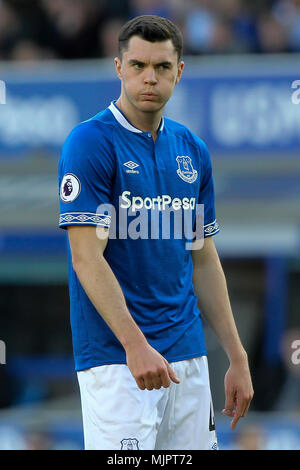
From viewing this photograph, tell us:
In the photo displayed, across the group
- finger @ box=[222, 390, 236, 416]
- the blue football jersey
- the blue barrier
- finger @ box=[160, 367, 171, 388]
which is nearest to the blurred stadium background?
the blue barrier

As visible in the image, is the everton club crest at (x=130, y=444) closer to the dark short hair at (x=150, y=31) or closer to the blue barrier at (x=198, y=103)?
the dark short hair at (x=150, y=31)

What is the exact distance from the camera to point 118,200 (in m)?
3.45

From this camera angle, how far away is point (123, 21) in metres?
11.1

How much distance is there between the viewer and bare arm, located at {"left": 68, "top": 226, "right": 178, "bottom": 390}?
3.18m

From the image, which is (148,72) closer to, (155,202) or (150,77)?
(150,77)

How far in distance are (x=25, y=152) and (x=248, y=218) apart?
2510 mm

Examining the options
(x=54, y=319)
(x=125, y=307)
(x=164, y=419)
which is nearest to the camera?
(x=125, y=307)

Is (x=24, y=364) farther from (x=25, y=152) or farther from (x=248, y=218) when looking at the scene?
(x=248, y=218)

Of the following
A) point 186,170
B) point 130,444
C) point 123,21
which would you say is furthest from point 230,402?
point 123,21

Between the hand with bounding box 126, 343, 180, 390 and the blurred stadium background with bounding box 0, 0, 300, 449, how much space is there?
5642 millimetres

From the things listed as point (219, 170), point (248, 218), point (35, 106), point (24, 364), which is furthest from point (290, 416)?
point (35, 106)

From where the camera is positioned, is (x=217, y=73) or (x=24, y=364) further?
(x=24, y=364)

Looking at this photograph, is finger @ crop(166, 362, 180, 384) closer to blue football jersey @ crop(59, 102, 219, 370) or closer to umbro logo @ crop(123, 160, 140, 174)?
blue football jersey @ crop(59, 102, 219, 370)

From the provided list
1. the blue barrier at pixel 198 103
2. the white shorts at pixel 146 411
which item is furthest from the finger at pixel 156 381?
the blue barrier at pixel 198 103
